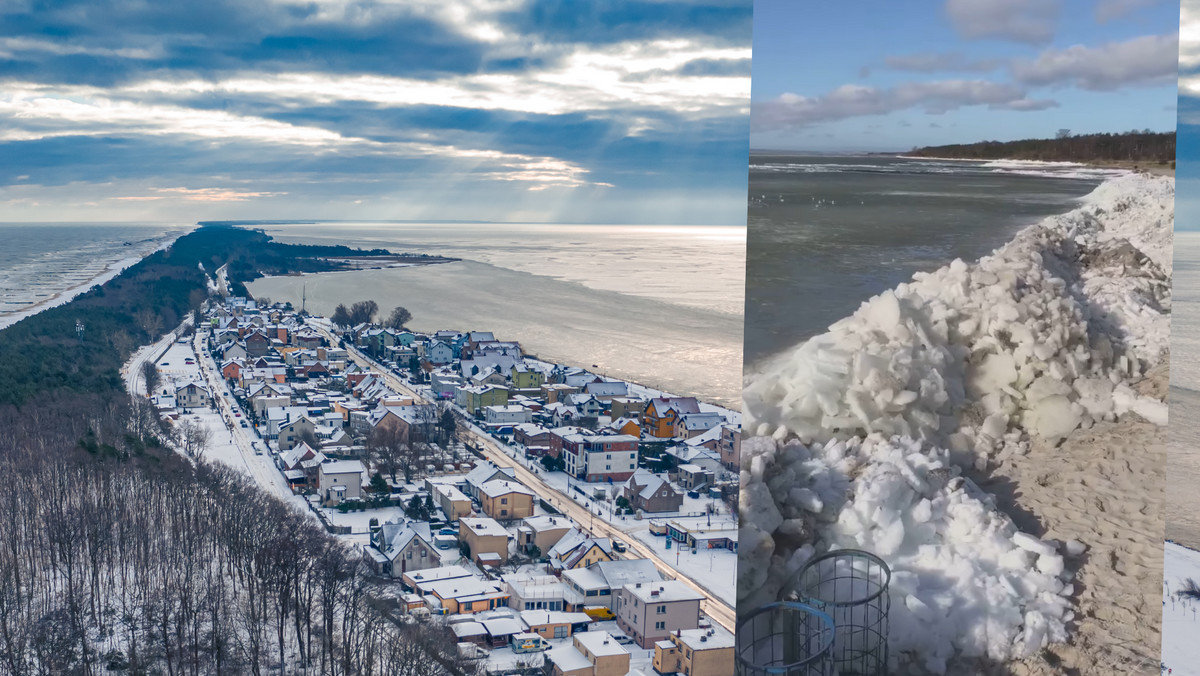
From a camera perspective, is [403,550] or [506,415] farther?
[506,415]

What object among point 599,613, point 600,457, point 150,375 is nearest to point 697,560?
point 599,613

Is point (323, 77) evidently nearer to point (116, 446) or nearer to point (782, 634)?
point (116, 446)

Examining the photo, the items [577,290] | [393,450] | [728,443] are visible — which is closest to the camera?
[728,443]

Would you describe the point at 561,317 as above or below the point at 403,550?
above

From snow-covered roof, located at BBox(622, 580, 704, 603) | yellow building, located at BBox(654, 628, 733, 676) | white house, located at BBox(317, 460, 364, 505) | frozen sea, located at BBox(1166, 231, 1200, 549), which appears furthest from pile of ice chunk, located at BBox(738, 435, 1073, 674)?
white house, located at BBox(317, 460, 364, 505)

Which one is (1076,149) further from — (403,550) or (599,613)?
(403,550)

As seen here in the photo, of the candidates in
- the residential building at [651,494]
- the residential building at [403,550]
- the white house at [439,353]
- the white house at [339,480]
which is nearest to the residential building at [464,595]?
the residential building at [403,550]
